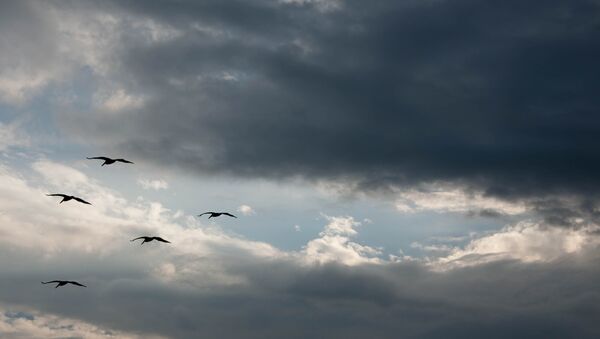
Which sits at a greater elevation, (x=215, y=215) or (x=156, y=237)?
(x=215, y=215)

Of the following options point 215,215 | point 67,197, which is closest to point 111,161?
point 67,197

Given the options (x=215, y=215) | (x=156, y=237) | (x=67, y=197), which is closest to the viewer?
Answer: (x=67, y=197)

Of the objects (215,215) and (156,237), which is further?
(215,215)

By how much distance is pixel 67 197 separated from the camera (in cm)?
8225

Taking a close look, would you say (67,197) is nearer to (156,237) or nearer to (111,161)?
(111,161)

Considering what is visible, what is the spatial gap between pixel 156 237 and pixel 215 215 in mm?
15417

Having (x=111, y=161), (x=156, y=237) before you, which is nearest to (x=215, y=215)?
(x=156, y=237)

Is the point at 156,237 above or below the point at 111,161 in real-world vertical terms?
below

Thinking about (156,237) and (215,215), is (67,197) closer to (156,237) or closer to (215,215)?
(156,237)

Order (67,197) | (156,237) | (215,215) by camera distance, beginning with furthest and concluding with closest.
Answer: (215,215)
(156,237)
(67,197)

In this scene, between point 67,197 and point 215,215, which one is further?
point 215,215

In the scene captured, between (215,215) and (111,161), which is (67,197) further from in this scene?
(215,215)

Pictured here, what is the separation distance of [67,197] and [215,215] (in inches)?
1073

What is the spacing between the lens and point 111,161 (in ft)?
285
